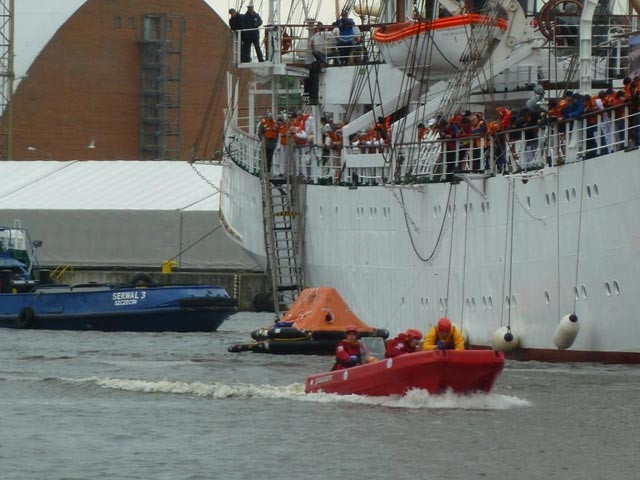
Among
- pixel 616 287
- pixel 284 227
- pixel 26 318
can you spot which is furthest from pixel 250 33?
pixel 616 287

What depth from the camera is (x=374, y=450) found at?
24438 mm

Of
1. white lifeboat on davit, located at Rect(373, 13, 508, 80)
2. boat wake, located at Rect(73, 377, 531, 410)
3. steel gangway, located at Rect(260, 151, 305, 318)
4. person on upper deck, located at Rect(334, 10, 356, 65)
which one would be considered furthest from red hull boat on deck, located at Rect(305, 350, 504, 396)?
person on upper deck, located at Rect(334, 10, 356, 65)

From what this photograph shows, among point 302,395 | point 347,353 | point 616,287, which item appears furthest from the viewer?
point 616,287

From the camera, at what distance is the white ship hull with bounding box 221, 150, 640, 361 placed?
33188 millimetres

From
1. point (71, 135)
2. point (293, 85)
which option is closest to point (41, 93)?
point (71, 135)

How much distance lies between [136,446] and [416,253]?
55.5 feet

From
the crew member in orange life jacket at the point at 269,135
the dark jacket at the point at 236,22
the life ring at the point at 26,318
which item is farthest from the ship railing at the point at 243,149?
the life ring at the point at 26,318

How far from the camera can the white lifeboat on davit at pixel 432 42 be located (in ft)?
142

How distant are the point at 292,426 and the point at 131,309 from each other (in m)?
22.8

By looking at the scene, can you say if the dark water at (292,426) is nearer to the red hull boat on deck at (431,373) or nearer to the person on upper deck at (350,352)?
the red hull boat on deck at (431,373)

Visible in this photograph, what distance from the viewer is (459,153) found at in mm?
40281

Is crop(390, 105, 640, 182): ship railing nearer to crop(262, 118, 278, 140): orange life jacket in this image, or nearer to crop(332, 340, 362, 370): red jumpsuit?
crop(262, 118, 278, 140): orange life jacket

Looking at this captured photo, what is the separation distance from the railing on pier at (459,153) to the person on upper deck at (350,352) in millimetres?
6303

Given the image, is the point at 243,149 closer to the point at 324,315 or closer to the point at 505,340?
the point at 324,315
